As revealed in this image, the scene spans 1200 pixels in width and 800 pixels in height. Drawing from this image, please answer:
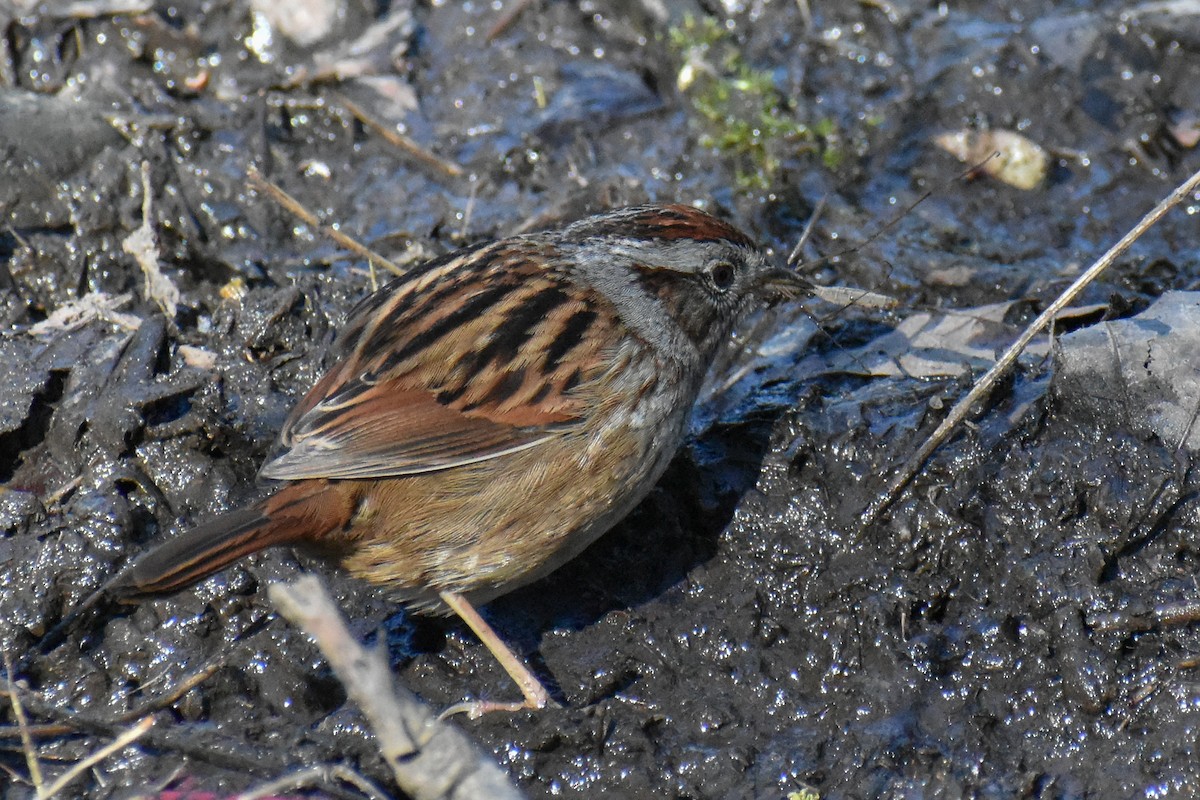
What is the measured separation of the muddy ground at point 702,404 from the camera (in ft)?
14.3

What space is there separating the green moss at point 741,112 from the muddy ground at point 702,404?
0.07 ft

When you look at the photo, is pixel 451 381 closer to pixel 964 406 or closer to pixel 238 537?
pixel 238 537

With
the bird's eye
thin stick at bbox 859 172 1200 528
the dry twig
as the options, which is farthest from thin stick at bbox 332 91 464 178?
the dry twig

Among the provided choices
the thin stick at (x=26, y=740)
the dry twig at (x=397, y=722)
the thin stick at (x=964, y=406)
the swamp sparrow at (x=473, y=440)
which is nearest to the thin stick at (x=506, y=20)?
the swamp sparrow at (x=473, y=440)

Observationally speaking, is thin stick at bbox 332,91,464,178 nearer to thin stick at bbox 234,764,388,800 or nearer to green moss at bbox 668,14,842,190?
green moss at bbox 668,14,842,190

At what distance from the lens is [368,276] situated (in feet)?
20.0

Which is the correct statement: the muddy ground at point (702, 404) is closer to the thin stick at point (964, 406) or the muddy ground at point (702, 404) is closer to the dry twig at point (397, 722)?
the thin stick at point (964, 406)

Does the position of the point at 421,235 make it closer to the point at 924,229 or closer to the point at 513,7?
the point at 513,7

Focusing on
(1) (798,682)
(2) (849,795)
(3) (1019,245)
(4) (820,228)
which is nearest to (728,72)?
(4) (820,228)

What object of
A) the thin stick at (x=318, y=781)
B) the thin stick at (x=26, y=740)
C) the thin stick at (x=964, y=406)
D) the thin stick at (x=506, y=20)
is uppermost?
the thin stick at (x=26, y=740)

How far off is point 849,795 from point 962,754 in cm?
39

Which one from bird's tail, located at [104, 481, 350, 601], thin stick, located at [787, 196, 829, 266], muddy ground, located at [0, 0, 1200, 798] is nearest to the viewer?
bird's tail, located at [104, 481, 350, 601]

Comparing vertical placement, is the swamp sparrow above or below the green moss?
above

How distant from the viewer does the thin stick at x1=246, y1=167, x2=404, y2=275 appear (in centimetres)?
607
